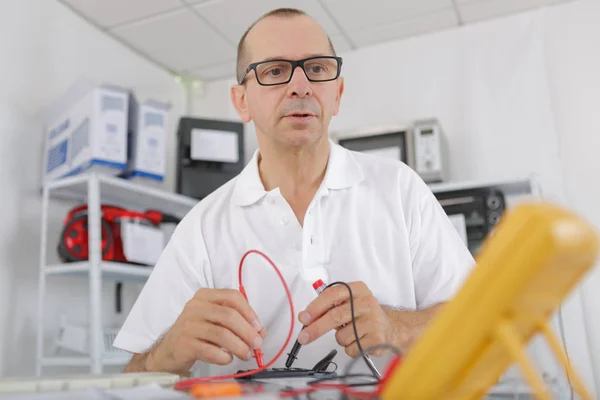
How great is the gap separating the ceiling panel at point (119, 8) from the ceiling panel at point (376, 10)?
32.6 inches

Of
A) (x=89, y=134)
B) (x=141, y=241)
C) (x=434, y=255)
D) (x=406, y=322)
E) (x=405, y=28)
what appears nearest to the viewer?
(x=406, y=322)

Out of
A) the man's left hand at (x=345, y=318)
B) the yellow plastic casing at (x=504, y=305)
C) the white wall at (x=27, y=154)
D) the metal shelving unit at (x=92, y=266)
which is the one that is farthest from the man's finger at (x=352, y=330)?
the white wall at (x=27, y=154)

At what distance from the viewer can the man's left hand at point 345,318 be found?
2.37 feet

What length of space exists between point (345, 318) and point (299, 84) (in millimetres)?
577

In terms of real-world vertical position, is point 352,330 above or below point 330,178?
below

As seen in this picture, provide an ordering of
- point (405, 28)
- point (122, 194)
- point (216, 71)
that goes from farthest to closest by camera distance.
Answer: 1. point (216, 71)
2. point (405, 28)
3. point (122, 194)

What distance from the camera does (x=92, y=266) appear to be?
2082 mm

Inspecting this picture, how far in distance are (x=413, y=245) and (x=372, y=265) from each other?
0.32 feet

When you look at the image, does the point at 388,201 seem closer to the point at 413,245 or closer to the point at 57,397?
the point at 413,245

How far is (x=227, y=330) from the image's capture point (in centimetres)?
74

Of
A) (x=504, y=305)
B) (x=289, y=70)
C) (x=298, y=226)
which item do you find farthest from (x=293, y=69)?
(x=504, y=305)

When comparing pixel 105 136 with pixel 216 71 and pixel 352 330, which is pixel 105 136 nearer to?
pixel 216 71

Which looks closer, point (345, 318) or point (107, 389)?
point (107, 389)

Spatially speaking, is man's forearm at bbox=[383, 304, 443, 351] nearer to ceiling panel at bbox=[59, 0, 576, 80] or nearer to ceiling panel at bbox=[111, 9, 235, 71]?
ceiling panel at bbox=[59, 0, 576, 80]
